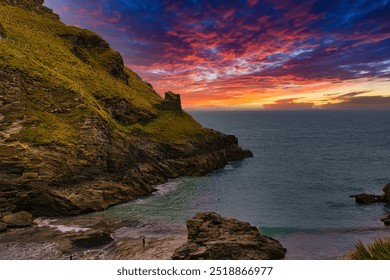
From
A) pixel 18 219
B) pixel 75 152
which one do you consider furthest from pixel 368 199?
pixel 18 219

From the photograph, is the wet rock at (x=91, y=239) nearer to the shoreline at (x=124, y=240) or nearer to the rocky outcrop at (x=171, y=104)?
the shoreline at (x=124, y=240)

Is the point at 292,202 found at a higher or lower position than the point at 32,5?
lower

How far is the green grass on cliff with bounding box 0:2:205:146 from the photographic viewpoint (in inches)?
2000

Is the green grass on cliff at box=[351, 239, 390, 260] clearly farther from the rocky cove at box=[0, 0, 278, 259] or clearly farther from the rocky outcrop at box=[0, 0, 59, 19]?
the rocky outcrop at box=[0, 0, 59, 19]

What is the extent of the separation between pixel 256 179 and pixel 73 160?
1510 inches

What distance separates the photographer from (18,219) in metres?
35.4

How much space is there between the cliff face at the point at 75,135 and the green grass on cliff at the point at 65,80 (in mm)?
225

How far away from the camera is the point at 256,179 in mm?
69000

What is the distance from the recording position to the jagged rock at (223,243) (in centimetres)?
2516

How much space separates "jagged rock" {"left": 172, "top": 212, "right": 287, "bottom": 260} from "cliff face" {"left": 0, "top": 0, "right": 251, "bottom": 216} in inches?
813

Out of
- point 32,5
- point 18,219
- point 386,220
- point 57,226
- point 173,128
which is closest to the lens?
point 18,219

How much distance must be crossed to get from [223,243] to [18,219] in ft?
77.6

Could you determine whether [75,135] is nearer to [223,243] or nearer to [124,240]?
[124,240]
